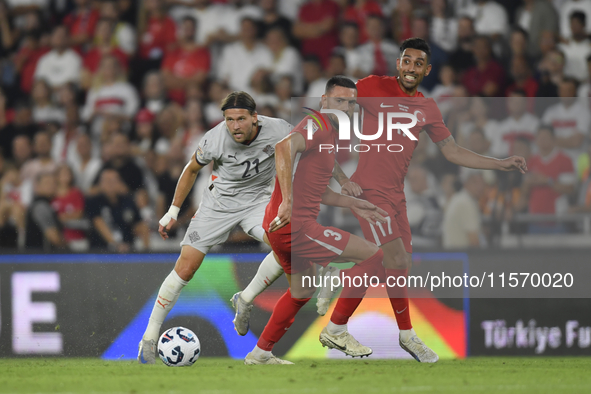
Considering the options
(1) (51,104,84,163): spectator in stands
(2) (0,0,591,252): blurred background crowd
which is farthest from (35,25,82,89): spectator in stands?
(1) (51,104,84,163): spectator in stands

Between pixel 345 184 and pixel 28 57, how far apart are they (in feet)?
22.5

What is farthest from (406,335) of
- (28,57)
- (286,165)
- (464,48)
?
(28,57)

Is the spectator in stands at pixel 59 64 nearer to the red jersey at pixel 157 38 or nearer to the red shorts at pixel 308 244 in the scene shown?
the red jersey at pixel 157 38

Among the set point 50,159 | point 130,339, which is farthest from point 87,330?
point 50,159

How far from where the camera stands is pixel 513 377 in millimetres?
5336

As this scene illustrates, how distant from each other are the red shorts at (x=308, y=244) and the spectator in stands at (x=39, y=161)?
4408mm

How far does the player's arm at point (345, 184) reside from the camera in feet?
21.4

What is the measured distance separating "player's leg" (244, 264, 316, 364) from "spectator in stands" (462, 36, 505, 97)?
4.41m

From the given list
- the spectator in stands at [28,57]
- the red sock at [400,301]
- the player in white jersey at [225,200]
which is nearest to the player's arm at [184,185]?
the player in white jersey at [225,200]

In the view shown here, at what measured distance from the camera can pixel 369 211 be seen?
6504mm

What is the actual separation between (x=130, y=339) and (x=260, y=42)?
4.72 meters

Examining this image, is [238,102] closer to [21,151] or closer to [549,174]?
[549,174]

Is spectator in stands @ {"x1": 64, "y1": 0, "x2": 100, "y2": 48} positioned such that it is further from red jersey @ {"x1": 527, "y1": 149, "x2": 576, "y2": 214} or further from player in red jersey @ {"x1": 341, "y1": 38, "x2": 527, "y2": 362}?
red jersey @ {"x1": 527, "y1": 149, "x2": 576, "y2": 214}

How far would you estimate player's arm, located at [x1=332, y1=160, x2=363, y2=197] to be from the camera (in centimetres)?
651
